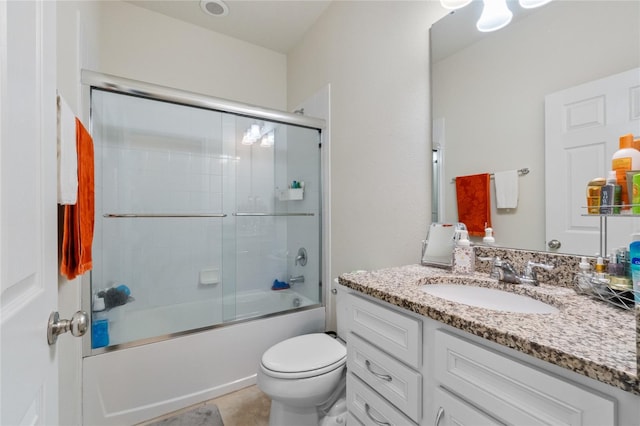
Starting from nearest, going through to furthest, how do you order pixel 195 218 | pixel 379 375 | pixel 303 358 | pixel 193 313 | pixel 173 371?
pixel 379 375, pixel 303 358, pixel 173 371, pixel 193 313, pixel 195 218

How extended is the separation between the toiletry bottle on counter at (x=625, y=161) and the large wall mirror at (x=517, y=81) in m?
0.03

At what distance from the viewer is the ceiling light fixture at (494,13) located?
1.05m

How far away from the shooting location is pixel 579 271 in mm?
844

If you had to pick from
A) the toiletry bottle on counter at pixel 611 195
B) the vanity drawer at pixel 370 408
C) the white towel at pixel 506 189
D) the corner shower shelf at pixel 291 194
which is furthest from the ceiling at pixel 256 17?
the vanity drawer at pixel 370 408

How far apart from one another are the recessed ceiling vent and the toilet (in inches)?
93.9

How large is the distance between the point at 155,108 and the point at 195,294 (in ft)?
4.37

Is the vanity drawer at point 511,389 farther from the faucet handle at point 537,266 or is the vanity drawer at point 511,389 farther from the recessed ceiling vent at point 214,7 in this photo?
the recessed ceiling vent at point 214,7

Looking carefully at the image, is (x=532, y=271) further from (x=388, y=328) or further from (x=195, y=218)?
(x=195, y=218)

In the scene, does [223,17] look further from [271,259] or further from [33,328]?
[33,328]

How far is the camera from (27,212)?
1.46 feet

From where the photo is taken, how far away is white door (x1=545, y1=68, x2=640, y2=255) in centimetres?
78

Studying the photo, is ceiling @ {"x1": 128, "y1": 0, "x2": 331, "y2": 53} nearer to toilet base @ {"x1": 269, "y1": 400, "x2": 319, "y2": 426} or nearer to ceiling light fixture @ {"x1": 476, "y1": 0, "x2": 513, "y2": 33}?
ceiling light fixture @ {"x1": 476, "y1": 0, "x2": 513, "y2": 33}

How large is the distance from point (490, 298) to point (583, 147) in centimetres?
56

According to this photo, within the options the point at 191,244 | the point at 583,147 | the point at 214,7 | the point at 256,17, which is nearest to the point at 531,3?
the point at 583,147
